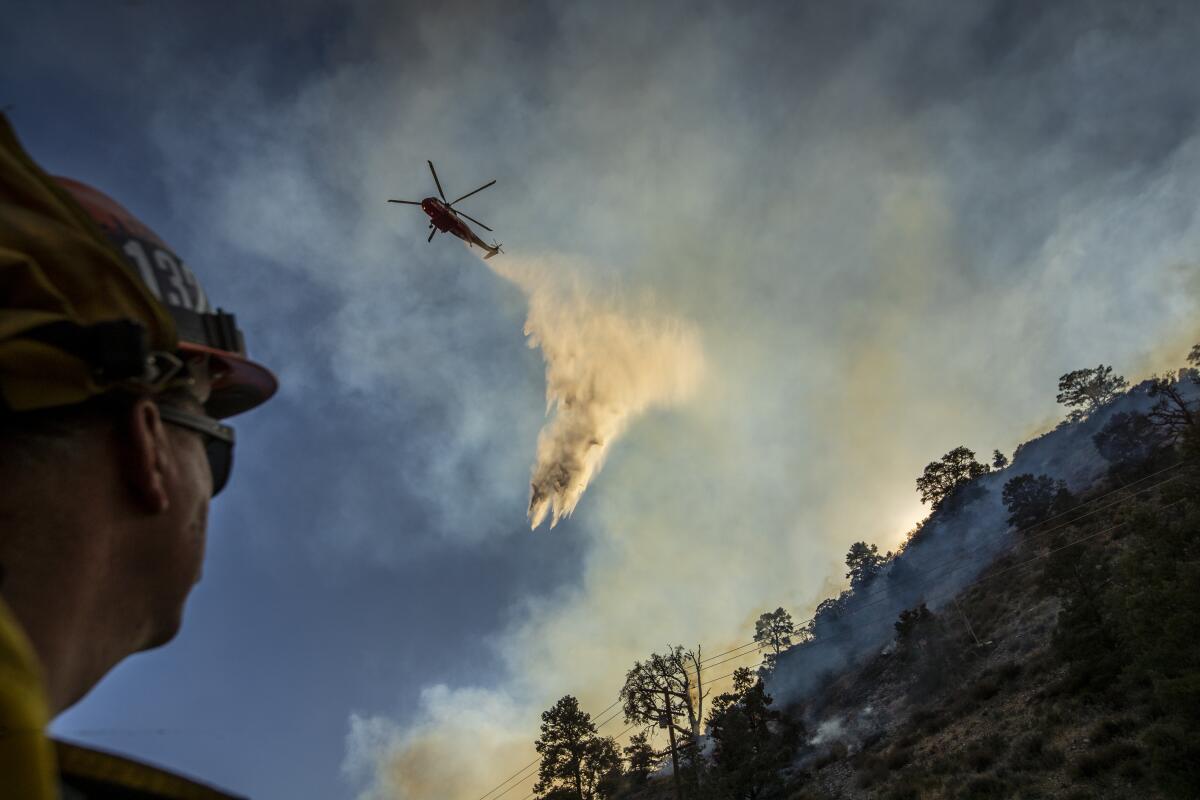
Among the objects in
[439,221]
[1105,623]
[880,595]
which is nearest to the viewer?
[439,221]

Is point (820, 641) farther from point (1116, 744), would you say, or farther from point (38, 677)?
point (38, 677)

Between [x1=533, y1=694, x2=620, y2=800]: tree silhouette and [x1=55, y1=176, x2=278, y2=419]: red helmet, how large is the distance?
5338cm

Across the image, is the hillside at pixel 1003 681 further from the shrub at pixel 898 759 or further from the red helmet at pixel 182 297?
the red helmet at pixel 182 297

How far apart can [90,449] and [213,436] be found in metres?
0.42

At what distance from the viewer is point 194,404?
60.0 inches

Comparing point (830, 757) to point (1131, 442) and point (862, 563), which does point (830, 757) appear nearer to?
point (1131, 442)

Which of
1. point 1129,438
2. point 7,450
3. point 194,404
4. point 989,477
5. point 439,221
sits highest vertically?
point 989,477

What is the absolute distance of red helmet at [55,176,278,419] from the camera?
1.46 meters

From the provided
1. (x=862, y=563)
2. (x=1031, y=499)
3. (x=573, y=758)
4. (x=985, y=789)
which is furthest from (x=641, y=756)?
(x=862, y=563)

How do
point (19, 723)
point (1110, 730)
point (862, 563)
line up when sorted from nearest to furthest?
point (19, 723), point (1110, 730), point (862, 563)

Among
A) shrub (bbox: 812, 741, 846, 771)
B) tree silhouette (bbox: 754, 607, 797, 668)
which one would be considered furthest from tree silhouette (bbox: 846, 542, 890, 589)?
shrub (bbox: 812, 741, 846, 771)

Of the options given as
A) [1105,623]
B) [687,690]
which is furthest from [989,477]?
[687,690]

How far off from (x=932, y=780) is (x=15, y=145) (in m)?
41.1

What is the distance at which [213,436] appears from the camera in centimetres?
156
